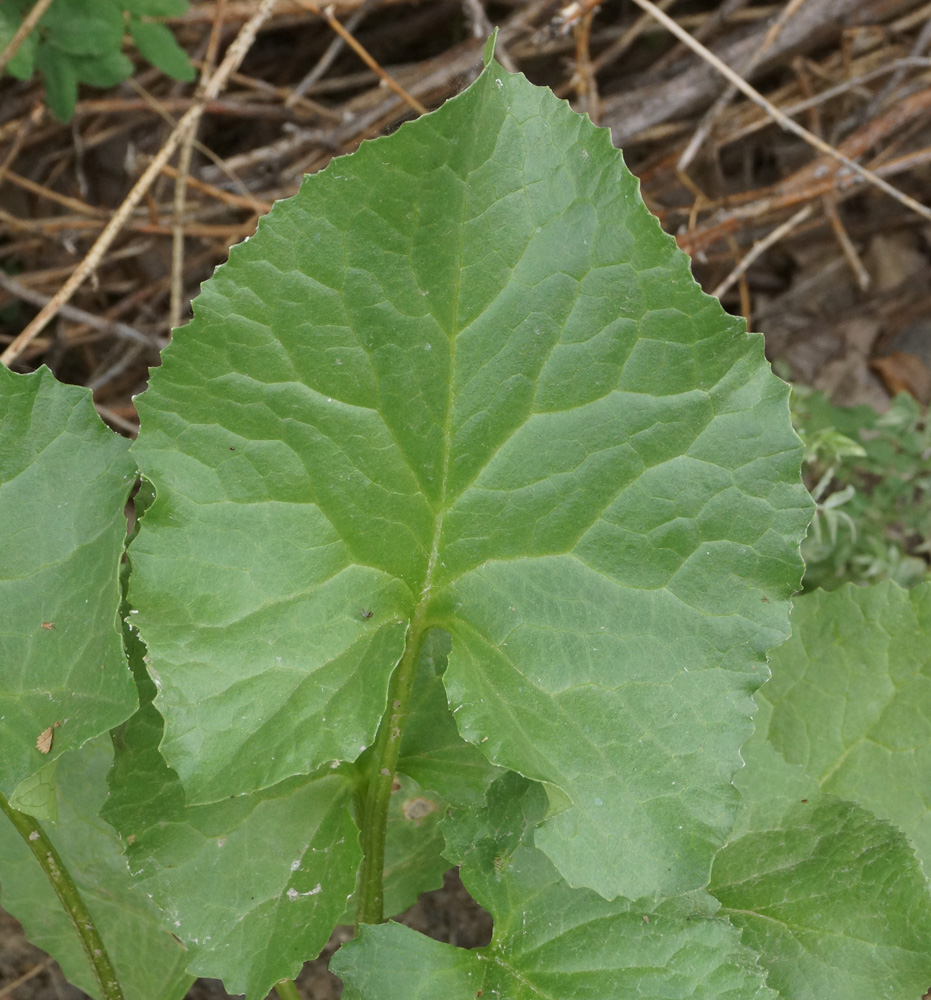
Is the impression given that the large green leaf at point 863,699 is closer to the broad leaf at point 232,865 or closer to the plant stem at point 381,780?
the plant stem at point 381,780

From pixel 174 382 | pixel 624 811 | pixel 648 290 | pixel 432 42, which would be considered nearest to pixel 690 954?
pixel 624 811

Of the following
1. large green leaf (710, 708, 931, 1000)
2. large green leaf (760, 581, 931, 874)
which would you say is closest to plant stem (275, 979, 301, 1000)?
large green leaf (710, 708, 931, 1000)

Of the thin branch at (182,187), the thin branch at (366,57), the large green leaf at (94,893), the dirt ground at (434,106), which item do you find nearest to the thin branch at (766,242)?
the dirt ground at (434,106)

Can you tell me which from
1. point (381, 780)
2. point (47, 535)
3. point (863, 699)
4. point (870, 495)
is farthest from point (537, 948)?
point (870, 495)

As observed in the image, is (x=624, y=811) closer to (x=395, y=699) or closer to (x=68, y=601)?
(x=395, y=699)

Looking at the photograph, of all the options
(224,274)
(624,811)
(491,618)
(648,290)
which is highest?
(224,274)

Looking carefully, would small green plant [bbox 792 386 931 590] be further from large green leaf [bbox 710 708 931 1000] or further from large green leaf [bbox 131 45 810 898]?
large green leaf [bbox 131 45 810 898]
